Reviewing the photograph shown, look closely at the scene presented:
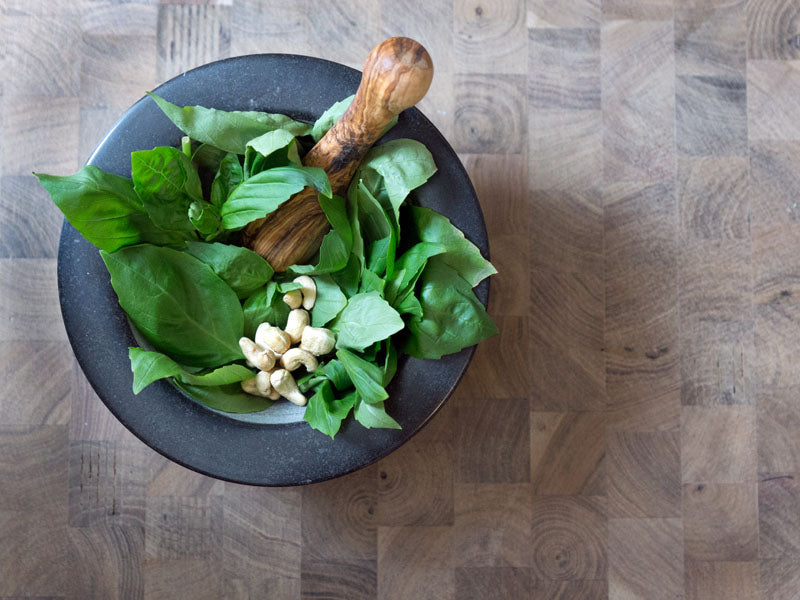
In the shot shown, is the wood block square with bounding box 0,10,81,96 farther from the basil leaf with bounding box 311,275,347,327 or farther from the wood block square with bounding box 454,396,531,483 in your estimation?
the wood block square with bounding box 454,396,531,483

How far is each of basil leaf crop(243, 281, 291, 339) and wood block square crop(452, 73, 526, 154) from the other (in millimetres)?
361

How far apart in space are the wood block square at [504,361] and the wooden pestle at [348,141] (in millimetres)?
309

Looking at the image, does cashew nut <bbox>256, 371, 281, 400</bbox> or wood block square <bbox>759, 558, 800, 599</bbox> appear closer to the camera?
cashew nut <bbox>256, 371, 281, 400</bbox>

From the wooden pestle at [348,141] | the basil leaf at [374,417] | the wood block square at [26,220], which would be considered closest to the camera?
the wooden pestle at [348,141]

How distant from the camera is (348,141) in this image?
0.62m

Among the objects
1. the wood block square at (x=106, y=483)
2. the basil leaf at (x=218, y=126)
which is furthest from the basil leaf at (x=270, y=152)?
the wood block square at (x=106, y=483)

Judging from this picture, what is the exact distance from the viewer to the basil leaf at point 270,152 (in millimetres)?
621

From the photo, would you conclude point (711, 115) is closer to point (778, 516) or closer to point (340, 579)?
point (778, 516)

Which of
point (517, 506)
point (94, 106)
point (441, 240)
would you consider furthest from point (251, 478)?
Result: point (94, 106)

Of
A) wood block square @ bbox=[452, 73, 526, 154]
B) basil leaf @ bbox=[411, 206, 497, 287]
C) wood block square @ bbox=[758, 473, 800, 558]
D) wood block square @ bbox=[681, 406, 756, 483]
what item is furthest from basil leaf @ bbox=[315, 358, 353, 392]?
wood block square @ bbox=[758, 473, 800, 558]

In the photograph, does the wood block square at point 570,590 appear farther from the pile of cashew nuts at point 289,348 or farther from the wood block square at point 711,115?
the wood block square at point 711,115

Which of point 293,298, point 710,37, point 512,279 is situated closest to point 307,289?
point 293,298

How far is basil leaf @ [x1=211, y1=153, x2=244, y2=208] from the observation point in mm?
671

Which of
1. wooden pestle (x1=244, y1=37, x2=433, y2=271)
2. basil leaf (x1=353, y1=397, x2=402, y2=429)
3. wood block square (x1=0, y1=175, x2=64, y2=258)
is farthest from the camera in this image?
wood block square (x1=0, y1=175, x2=64, y2=258)
